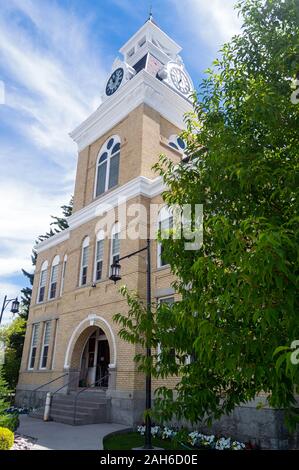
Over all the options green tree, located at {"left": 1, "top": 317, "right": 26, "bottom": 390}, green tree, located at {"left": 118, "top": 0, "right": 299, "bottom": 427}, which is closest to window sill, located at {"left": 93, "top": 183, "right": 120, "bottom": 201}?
green tree, located at {"left": 118, "top": 0, "right": 299, "bottom": 427}

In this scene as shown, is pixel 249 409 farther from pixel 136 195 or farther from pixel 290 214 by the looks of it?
pixel 136 195

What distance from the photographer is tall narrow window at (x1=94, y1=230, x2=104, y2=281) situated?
17809mm

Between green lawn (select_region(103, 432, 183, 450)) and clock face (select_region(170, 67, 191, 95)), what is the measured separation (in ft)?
57.9

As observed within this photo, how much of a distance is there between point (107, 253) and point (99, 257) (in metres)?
0.93

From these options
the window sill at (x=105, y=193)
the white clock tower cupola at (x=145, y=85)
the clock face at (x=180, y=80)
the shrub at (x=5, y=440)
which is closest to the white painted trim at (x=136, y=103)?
the white clock tower cupola at (x=145, y=85)

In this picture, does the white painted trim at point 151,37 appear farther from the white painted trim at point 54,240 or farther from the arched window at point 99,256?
the arched window at point 99,256

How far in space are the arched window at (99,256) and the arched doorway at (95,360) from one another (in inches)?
104

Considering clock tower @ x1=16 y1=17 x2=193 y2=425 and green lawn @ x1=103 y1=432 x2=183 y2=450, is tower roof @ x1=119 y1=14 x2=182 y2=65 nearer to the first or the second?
clock tower @ x1=16 y1=17 x2=193 y2=425

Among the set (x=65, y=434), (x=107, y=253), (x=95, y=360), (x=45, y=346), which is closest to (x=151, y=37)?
(x=107, y=253)

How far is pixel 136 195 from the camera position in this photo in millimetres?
16578

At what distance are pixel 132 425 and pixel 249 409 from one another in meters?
4.59

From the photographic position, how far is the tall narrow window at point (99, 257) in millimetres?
17809

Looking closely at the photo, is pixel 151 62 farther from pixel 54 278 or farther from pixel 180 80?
pixel 54 278
